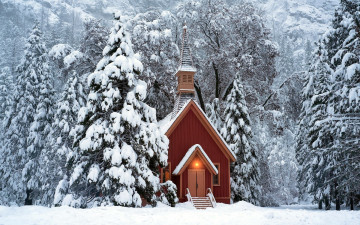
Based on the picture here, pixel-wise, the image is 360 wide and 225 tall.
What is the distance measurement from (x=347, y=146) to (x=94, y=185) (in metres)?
12.8

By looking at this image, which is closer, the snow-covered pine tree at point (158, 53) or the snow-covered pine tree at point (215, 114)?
the snow-covered pine tree at point (215, 114)

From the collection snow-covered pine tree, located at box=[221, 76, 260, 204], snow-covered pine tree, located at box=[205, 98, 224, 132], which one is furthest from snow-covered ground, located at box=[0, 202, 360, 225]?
snow-covered pine tree, located at box=[205, 98, 224, 132]

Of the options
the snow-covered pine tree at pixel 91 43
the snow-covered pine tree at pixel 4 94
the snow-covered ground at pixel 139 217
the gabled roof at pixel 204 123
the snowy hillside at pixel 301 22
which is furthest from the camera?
the snowy hillside at pixel 301 22

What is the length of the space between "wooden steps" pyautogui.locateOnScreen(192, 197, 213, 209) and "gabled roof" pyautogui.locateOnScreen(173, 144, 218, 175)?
203 centimetres

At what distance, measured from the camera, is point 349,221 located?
12.9 m

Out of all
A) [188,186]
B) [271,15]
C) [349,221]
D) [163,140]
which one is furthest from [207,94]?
[271,15]

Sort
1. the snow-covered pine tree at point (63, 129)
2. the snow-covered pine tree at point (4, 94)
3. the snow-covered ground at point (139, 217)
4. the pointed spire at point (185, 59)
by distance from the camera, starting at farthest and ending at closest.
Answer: the snow-covered pine tree at point (4, 94)
the snow-covered pine tree at point (63, 129)
the pointed spire at point (185, 59)
the snow-covered ground at point (139, 217)

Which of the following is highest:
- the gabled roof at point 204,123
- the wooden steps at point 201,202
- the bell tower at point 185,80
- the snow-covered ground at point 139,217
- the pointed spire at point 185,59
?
the pointed spire at point 185,59

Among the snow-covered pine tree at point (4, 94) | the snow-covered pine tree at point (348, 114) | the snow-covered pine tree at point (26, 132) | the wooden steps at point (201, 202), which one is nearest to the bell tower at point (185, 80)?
the wooden steps at point (201, 202)

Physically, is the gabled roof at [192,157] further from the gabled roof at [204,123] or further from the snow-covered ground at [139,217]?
the snow-covered ground at [139,217]

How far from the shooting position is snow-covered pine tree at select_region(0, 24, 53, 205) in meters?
35.1

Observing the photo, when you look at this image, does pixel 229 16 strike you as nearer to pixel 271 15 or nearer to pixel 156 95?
pixel 156 95

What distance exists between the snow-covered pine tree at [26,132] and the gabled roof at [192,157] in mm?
16902

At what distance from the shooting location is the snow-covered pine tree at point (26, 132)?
35.1m
